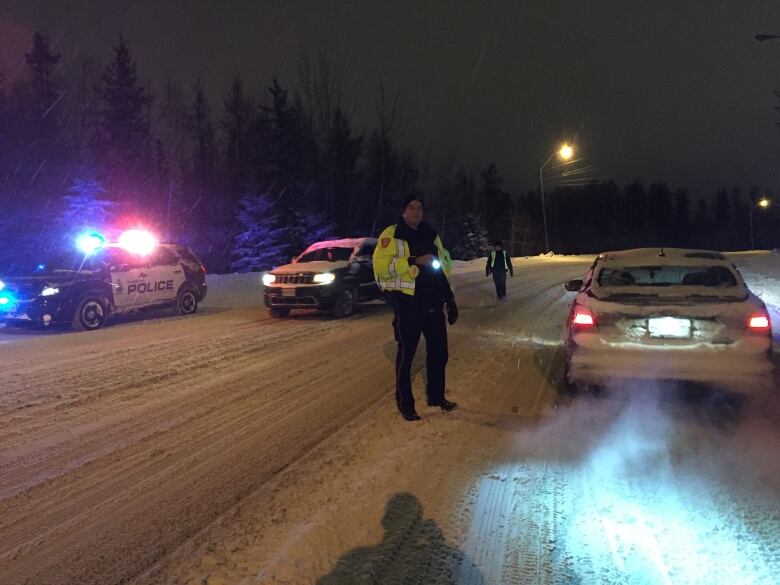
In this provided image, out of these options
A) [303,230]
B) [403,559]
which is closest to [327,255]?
[403,559]

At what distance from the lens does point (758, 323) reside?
514cm

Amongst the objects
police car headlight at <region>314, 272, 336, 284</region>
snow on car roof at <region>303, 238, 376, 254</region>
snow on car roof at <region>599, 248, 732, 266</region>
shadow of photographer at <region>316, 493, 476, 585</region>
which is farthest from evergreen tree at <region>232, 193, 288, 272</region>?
shadow of photographer at <region>316, 493, 476, 585</region>

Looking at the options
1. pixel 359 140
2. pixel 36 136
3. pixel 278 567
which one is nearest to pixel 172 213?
pixel 36 136

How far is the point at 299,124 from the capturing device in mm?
45188

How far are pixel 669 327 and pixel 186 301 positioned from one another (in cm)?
1123

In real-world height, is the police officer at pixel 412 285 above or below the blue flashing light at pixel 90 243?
below

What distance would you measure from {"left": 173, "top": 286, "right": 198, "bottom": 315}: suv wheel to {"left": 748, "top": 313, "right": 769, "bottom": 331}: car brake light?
11568mm

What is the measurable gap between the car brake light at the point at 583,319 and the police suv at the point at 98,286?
31.1ft

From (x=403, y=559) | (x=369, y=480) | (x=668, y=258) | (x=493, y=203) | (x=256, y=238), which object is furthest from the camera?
(x=493, y=203)

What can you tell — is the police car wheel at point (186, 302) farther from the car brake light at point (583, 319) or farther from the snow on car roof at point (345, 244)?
the car brake light at point (583, 319)

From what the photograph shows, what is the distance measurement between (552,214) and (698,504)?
4450 inches

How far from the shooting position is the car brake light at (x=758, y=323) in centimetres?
512

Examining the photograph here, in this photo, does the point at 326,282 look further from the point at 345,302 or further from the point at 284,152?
the point at 284,152

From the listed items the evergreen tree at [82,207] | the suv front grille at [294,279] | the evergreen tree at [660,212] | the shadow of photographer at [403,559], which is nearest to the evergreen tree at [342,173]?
the evergreen tree at [82,207]
